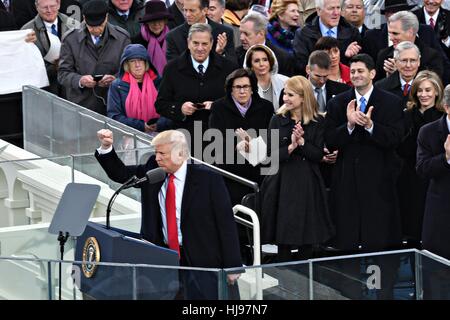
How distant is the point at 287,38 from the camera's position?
16.5 m

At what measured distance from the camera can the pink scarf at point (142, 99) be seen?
1555 centimetres

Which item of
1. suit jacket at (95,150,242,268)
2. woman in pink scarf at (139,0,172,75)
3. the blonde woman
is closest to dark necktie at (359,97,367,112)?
suit jacket at (95,150,242,268)

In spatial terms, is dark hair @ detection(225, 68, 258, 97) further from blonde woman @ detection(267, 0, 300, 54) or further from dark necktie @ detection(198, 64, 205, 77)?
blonde woman @ detection(267, 0, 300, 54)

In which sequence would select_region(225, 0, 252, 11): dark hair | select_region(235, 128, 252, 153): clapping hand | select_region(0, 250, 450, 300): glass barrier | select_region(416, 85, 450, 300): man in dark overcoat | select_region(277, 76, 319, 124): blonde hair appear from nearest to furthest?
select_region(0, 250, 450, 300): glass barrier, select_region(416, 85, 450, 300): man in dark overcoat, select_region(277, 76, 319, 124): blonde hair, select_region(235, 128, 252, 153): clapping hand, select_region(225, 0, 252, 11): dark hair

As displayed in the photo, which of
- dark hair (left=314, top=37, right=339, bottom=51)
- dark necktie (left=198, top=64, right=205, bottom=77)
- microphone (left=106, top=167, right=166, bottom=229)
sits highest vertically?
dark hair (left=314, top=37, right=339, bottom=51)

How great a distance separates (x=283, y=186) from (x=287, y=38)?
3117 mm

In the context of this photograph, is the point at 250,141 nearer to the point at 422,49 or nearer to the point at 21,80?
the point at 422,49

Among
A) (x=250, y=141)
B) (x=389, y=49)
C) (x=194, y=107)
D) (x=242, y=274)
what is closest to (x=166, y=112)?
(x=194, y=107)

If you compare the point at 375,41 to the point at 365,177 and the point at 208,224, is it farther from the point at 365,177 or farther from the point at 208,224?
the point at 208,224

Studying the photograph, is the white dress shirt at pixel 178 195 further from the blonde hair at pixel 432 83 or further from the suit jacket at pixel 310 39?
the suit jacket at pixel 310 39

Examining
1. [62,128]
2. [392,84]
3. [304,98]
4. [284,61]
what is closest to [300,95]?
[304,98]

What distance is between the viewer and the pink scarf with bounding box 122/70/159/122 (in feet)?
51.0

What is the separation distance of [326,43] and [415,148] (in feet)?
5.24

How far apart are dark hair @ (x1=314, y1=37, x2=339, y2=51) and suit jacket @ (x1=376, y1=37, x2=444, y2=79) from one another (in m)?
0.57
